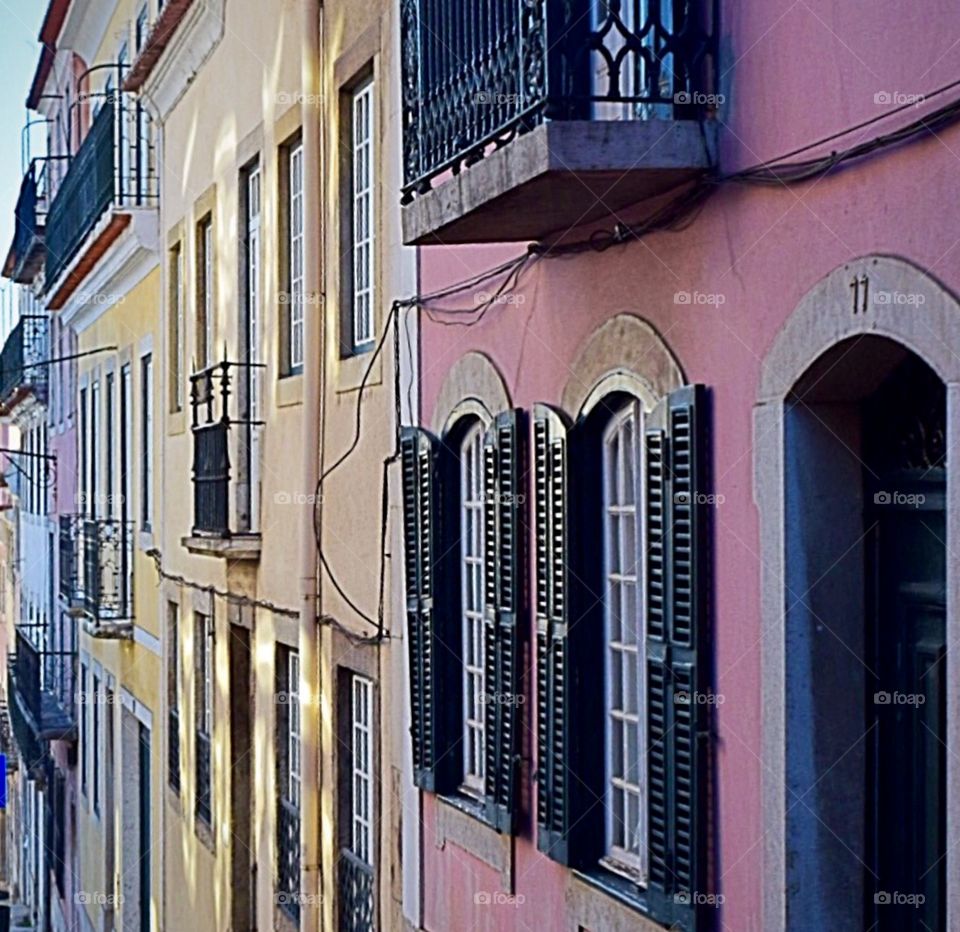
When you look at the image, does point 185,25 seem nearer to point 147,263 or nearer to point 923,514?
point 147,263

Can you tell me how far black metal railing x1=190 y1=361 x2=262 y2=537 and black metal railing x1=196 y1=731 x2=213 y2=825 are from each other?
214 cm

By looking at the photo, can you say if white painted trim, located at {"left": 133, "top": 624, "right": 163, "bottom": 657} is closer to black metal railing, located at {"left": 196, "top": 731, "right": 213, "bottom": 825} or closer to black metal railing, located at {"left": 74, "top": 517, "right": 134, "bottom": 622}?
black metal railing, located at {"left": 74, "top": 517, "right": 134, "bottom": 622}

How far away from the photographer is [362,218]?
1241cm

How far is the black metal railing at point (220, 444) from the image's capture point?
15203 millimetres

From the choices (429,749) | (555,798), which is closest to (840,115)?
(555,798)

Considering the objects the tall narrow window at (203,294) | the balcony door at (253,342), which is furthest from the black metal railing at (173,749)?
the balcony door at (253,342)

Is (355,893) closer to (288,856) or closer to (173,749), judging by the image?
(288,856)

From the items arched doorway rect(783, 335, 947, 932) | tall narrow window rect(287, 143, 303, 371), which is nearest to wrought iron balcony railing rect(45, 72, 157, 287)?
tall narrow window rect(287, 143, 303, 371)

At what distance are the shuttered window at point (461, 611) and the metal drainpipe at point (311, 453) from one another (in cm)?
204

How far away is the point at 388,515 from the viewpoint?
11.6 metres

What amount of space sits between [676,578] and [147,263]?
14.0 m

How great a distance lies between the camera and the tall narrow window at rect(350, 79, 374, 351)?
1224 cm

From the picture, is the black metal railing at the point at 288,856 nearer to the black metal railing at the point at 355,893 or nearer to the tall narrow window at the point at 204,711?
the black metal railing at the point at 355,893

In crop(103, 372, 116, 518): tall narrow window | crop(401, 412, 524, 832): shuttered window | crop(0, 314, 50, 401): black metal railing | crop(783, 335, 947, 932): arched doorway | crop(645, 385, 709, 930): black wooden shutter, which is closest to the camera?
crop(783, 335, 947, 932): arched doorway
